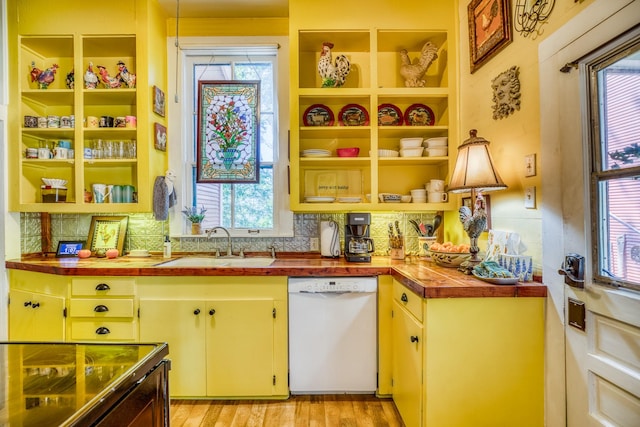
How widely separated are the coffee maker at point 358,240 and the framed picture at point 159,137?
1631 mm

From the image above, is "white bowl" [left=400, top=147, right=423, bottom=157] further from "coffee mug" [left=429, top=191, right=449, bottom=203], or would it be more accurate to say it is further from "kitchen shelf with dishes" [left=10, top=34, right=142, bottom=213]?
"kitchen shelf with dishes" [left=10, top=34, right=142, bottom=213]

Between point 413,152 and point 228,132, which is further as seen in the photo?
point 228,132

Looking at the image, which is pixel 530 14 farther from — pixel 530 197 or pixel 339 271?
pixel 339 271

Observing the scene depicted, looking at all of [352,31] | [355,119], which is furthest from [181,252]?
[352,31]

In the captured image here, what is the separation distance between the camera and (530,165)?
1674 mm

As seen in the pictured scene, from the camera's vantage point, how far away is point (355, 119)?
104 inches

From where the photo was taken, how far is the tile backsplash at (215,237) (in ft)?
8.99

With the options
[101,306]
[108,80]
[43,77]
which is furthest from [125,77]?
[101,306]

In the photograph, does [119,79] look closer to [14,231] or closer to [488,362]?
[14,231]

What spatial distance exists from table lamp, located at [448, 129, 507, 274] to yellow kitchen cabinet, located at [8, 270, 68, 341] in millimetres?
2592

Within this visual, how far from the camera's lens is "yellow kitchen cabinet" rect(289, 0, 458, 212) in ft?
8.09

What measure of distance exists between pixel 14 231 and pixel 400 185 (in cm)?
314

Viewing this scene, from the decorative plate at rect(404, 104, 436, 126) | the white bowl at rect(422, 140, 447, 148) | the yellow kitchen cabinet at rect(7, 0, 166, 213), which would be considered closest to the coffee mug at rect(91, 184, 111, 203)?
the yellow kitchen cabinet at rect(7, 0, 166, 213)

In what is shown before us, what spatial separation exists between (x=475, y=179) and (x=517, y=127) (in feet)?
1.15
